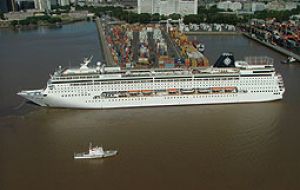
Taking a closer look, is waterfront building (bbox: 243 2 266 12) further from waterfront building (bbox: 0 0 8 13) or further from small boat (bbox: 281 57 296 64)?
waterfront building (bbox: 0 0 8 13)

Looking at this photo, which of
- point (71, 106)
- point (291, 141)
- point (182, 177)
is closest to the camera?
point (182, 177)

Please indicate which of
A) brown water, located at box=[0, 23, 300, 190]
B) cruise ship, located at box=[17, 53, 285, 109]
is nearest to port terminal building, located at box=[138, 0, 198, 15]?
brown water, located at box=[0, 23, 300, 190]

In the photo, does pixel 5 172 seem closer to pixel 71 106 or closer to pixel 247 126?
pixel 71 106

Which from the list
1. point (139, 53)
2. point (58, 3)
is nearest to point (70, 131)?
point (139, 53)

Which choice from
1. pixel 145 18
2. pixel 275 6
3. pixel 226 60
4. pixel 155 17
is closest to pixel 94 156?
pixel 226 60

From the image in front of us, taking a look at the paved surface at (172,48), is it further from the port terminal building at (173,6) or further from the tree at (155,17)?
the port terminal building at (173,6)

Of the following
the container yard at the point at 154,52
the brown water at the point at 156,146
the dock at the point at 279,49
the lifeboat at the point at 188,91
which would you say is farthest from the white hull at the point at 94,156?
the dock at the point at 279,49
